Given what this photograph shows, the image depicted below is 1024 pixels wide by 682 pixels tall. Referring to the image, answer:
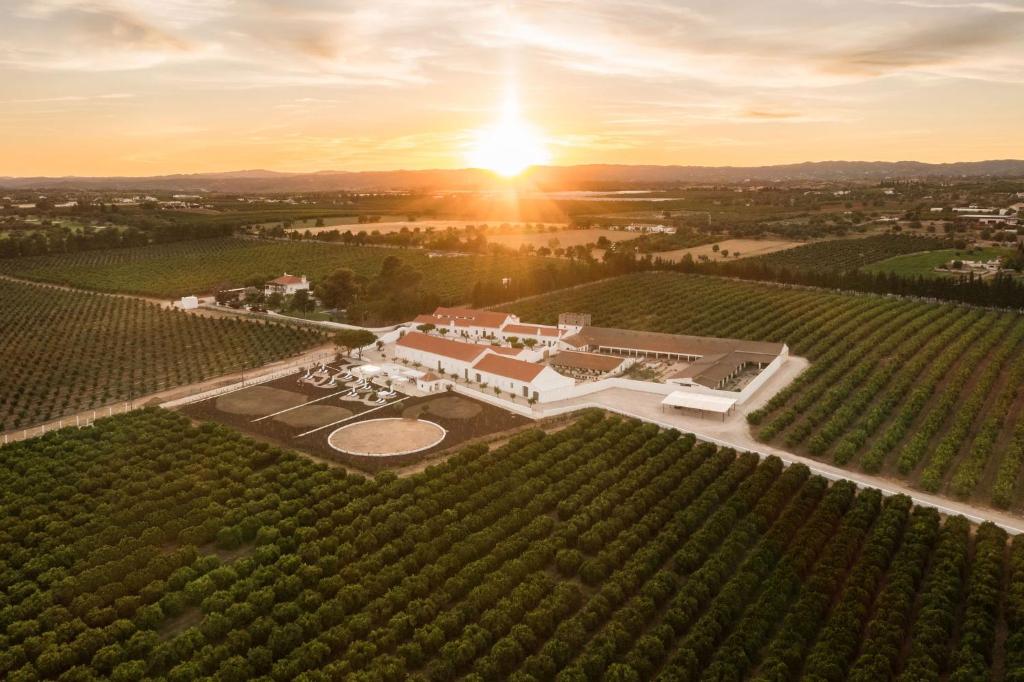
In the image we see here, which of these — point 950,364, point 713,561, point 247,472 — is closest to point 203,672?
point 247,472

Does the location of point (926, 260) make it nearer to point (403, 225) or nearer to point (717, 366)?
point (717, 366)

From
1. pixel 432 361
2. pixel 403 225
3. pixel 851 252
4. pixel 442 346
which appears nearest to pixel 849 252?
pixel 851 252

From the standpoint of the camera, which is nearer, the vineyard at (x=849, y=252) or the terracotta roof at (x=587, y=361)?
the terracotta roof at (x=587, y=361)

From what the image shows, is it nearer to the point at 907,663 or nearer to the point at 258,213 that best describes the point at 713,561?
the point at 907,663

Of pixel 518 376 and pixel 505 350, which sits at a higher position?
pixel 505 350

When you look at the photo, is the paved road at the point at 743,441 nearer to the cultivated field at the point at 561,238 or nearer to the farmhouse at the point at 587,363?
the farmhouse at the point at 587,363

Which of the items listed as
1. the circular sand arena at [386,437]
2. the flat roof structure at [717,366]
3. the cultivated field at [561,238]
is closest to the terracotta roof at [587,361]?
the flat roof structure at [717,366]

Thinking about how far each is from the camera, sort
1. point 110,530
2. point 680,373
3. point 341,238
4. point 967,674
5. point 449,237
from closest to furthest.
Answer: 1. point 967,674
2. point 110,530
3. point 680,373
4. point 449,237
5. point 341,238
